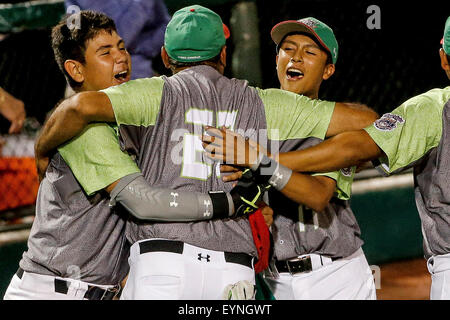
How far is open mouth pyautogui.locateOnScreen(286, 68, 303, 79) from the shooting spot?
3.02 meters

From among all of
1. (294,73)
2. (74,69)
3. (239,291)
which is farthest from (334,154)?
(74,69)

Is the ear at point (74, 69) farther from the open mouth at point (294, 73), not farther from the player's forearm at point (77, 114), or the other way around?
the open mouth at point (294, 73)

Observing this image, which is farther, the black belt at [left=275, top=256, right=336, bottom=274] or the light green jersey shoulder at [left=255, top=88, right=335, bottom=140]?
the black belt at [left=275, top=256, right=336, bottom=274]

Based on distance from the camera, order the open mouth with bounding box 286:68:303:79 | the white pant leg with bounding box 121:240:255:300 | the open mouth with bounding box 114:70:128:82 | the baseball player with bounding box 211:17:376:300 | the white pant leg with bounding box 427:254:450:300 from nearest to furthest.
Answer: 1. the white pant leg with bounding box 121:240:255:300
2. the white pant leg with bounding box 427:254:450:300
3. the baseball player with bounding box 211:17:376:300
4. the open mouth with bounding box 114:70:128:82
5. the open mouth with bounding box 286:68:303:79

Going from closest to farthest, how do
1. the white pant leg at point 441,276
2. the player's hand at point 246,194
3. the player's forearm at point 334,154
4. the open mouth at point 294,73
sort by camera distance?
the player's hand at point 246,194 → the player's forearm at point 334,154 → the white pant leg at point 441,276 → the open mouth at point 294,73

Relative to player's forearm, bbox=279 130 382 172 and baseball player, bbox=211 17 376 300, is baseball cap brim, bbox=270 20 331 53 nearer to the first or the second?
baseball player, bbox=211 17 376 300

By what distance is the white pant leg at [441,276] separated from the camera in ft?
→ 8.45

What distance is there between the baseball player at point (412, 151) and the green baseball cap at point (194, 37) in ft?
1.57

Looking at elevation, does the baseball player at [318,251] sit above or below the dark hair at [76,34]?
below

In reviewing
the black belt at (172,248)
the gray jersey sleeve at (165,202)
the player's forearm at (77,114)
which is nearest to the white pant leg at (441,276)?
the black belt at (172,248)

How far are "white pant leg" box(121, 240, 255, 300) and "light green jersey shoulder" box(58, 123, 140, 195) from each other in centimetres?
28

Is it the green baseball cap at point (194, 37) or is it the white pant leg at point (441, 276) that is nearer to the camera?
the green baseball cap at point (194, 37)

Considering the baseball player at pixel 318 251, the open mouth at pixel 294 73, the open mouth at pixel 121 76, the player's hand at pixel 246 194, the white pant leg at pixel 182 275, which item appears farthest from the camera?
the open mouth at pixel 294 73

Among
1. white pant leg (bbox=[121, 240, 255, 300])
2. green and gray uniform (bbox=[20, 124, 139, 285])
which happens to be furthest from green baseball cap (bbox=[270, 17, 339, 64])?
white pant leg (bbox=[121, 240, 255, 300])
